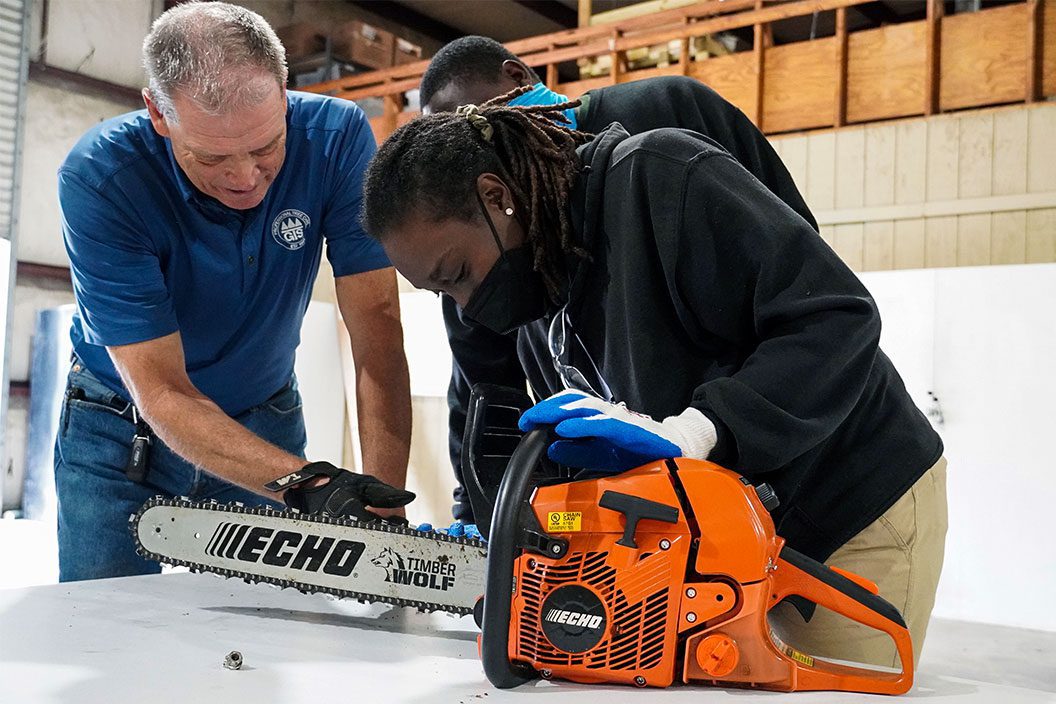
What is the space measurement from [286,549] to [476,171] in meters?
0.69

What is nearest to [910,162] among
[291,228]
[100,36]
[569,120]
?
[291,228]

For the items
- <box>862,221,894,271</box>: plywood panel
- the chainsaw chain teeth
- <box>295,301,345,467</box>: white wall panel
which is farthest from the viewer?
<box>295,301,345,467</box>: white wall panel

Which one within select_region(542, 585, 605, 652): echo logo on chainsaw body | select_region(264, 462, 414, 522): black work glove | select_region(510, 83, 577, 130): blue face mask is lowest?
select_region(542, 585, 605, 652): echo logo on chainsaw body

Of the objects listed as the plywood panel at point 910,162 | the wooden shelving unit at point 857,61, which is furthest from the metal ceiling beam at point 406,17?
the plywood panel at point 910,162

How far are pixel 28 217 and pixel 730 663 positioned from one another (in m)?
8.30

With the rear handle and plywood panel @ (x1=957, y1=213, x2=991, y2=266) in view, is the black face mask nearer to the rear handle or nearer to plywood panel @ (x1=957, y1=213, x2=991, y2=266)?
the rear handle

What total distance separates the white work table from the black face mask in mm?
475

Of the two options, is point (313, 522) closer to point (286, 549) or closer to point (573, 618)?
point (286, 549)

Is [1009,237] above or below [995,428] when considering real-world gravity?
above

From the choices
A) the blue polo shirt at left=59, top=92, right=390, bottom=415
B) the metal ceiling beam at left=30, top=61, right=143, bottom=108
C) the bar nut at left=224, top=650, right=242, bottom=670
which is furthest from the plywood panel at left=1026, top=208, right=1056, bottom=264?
the metal ceiling beam at left=30, top=61, right=143, bottom=108

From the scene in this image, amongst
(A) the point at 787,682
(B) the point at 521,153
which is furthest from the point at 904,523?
(B) the point at 521,153

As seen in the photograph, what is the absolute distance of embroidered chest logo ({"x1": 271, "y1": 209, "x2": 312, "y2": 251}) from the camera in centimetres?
211

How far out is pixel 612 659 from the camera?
1.10 meters

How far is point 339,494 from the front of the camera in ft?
5.11
